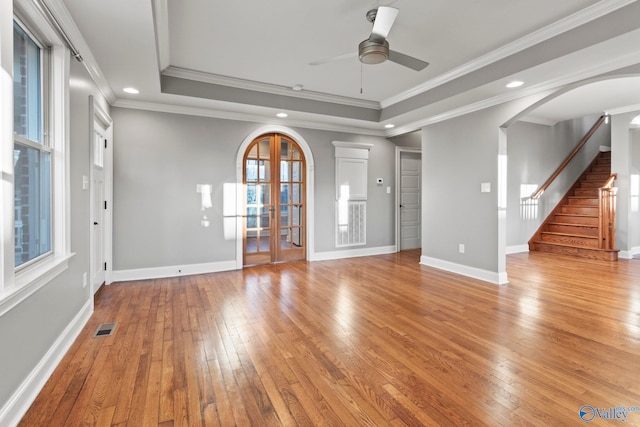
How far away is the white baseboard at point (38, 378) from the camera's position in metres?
1.60

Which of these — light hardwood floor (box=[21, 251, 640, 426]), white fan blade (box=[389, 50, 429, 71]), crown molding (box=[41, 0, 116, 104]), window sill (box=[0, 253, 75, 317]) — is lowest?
light hardwood floor (box=[21, 251, 640, 426])

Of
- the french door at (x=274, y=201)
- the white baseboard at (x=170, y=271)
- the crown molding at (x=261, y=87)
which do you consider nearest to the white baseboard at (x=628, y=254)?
the crown molding at (x=261, y=87)

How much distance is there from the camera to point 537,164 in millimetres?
6734

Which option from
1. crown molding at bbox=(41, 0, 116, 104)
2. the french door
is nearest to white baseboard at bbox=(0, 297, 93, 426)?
crown molding at bbox=(41, 0, 116, 104)

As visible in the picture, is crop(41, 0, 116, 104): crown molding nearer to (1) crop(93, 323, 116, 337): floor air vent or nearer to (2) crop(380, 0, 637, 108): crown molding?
(1) crop(93, 323, 116, 337): floor air vent

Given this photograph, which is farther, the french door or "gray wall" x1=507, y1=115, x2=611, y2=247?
"gray wall" x1=507, y1=115, x2=611, y2=247

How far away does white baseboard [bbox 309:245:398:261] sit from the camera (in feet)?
19.1

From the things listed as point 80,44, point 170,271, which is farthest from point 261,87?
point 170,271

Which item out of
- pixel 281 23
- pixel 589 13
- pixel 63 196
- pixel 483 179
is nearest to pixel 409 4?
pixel 281 23

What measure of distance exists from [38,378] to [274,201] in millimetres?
3827

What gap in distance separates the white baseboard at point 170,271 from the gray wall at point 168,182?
0.07m

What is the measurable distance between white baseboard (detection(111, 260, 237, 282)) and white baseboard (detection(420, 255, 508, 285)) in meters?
3.18

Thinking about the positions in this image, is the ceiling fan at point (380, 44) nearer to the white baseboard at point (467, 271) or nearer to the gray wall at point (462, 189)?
the gray wall at point (462, 189)

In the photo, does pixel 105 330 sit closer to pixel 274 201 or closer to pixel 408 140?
pixel 274 201
